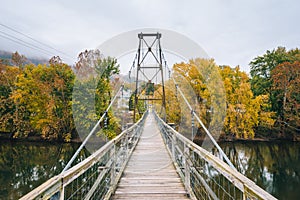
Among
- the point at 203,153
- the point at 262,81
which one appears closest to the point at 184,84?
the point at 262,81

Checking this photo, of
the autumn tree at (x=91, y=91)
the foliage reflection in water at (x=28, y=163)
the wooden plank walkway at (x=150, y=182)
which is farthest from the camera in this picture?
the autumn tree at (x=91, y=91)

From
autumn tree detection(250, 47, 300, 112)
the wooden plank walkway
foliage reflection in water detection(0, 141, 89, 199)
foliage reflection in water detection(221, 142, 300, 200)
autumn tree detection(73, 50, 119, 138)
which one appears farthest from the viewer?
autumn tree detection(250, 47, 300, 112)

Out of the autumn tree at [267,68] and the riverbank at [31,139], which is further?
the autumn tree at [267,68]

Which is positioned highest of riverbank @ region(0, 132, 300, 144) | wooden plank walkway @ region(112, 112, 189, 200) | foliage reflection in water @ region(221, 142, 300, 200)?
wooden plank walkway @ region(112, 112, 189, 200)

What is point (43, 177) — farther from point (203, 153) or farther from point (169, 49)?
point (203, 153)

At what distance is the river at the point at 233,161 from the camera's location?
28.7 feet

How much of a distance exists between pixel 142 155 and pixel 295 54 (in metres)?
21.5

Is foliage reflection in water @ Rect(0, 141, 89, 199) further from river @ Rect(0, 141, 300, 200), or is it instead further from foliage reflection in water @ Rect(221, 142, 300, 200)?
foliage reflection in water @ Rect(221, 142, 300, 200)

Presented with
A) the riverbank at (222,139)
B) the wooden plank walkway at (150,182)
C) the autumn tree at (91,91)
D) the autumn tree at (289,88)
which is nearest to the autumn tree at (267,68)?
the autumn tree at (289,88)

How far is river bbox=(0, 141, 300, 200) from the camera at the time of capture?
876 centimetres

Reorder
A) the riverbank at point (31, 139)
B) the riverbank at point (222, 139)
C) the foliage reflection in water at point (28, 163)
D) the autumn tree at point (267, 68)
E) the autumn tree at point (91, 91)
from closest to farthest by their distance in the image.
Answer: the foliage reflection in water at point (28, 163)
the autumn tree at point (91, 91)
the riverbank at point (222, 139)
the riverbank at point (31, 139)
the autumn tree at point (267, 68)

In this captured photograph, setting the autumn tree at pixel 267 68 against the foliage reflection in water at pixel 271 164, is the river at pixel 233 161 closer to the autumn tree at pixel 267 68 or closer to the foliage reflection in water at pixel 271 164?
the foliage reflection in water at pixel 271 164

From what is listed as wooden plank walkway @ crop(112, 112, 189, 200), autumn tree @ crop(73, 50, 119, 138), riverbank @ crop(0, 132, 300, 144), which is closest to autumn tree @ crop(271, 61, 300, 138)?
riverbank @ crop(0, 132, 300, 144)

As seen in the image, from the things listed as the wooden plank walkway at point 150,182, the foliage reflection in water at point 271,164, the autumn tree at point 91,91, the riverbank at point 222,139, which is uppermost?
the autumn tree at point 91,91
